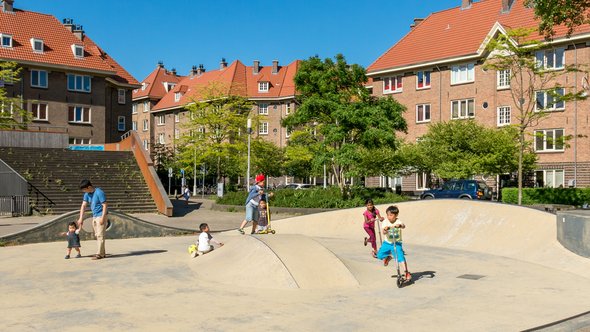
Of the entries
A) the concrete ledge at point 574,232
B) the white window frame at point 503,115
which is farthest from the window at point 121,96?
the concrete ledge at point 574,232

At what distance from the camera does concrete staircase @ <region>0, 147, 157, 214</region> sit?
105ft

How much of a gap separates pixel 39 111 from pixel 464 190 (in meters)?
36.7

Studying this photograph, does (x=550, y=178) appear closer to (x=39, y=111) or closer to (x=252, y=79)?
(x=39, y=111)

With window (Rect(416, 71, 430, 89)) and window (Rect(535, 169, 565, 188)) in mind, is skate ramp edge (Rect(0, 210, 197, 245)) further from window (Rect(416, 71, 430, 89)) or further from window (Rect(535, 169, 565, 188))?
window (Rect(416, 71, 430, 89))

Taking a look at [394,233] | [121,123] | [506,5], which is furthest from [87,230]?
[121,123]

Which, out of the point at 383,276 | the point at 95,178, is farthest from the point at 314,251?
the point at 95,178

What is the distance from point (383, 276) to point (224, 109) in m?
44.0

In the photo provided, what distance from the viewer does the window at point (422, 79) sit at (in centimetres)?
5388

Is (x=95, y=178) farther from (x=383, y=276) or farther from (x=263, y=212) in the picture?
(x=383, y=276)

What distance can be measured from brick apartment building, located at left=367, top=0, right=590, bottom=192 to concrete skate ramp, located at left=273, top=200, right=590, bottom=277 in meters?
24.2

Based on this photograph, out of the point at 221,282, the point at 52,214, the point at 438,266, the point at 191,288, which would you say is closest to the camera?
the point at 191,288

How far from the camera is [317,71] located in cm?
3488

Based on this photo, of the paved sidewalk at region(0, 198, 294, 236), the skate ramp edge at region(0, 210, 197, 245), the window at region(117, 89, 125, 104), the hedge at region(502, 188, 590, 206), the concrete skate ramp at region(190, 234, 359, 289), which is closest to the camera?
the concrete skate ramp at region(190, 234, 359, 289)

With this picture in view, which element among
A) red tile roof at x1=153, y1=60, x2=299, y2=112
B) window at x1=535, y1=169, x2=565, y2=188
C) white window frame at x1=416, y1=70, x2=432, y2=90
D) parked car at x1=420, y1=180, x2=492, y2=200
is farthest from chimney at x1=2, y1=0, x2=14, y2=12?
window at x1=535, y1=169, x2=565, y2=188
